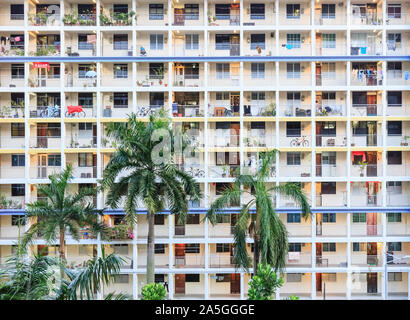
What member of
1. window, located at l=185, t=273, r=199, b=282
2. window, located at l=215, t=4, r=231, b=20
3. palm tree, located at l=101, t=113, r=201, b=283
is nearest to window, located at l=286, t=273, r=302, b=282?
window, located at l=185, t=273, r=199, b=282

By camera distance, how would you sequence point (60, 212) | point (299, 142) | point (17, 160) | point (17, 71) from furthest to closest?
point (17, 71) → point (17, 160) → point (299, 142) → point (60, 212)

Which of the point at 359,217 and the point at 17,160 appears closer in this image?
the point at 359,217

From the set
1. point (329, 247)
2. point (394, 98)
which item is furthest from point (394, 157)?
point (329, 247)

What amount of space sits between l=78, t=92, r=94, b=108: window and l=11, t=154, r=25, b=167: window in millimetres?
3536

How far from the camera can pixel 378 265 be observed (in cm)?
2019

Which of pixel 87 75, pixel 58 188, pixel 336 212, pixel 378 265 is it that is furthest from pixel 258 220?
pixel 87 75

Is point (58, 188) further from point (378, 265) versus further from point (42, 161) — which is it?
point (378, 265)

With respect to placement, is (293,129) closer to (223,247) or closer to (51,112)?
(223,247)

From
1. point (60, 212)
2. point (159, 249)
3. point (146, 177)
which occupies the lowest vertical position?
point (159, 249)

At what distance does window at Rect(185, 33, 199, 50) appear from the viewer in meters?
21.2

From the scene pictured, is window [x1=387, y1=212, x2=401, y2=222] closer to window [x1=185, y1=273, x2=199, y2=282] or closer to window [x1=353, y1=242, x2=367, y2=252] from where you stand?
window [x1=353, y1=242, x2=367, y2=252]

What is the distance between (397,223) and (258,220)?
36.1ft

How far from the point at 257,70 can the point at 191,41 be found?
3.27 metres

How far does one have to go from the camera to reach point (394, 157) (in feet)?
68.6
